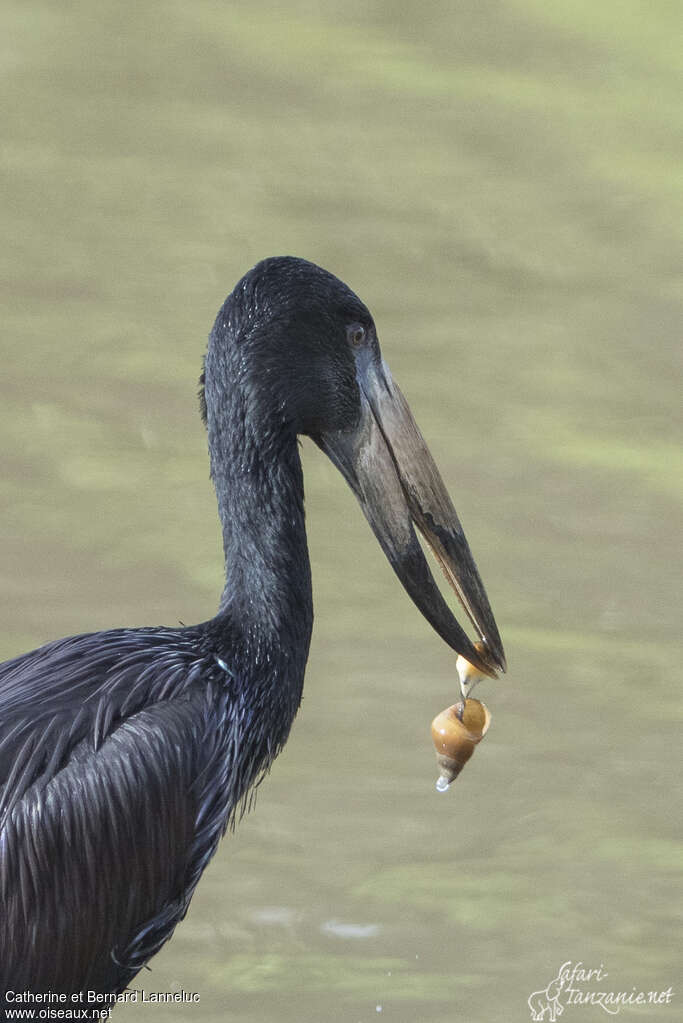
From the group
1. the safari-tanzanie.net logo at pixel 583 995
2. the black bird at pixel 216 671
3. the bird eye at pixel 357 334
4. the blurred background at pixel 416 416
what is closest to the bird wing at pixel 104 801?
the black bird at pixel 216 671

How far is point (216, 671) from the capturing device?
4.31 m

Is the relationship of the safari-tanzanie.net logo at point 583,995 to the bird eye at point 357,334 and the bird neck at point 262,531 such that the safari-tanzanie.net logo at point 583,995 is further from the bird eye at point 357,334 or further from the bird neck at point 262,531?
the bird eye at point 357,334

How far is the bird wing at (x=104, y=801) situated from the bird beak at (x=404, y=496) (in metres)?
0.50

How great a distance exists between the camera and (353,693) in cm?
654

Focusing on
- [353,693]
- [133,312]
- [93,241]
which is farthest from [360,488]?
[93,241]

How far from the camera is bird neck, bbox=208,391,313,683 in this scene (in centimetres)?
436

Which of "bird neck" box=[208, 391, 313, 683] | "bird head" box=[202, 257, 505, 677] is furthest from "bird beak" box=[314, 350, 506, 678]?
"bird neck" box=[208, 391, 313, 683]

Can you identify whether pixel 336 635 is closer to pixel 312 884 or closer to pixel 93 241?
pixel 312 884

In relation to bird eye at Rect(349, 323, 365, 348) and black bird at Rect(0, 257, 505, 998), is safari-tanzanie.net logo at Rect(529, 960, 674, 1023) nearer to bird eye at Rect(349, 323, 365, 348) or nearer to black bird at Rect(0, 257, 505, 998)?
black bird at Rect(0, 257, 505, 998)

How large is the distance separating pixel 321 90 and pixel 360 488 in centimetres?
644

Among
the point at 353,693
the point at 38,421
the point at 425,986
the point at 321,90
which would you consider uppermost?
the point at 321,90

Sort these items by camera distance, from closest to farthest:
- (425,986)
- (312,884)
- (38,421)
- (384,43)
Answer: (425,986), (312,884), (38,421), (384,43)

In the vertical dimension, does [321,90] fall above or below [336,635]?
above

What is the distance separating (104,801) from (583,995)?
5.51ft
